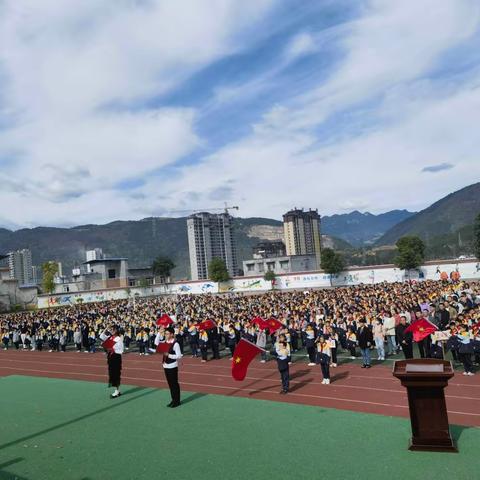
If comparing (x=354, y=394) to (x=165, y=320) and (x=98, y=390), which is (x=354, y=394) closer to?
(x=98, y=390)

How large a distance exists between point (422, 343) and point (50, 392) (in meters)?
11.6

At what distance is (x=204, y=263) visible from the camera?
508 ft

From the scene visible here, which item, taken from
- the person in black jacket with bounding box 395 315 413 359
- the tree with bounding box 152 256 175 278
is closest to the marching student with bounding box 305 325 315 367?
the person in black jacket with bounding box 395 315 413 359

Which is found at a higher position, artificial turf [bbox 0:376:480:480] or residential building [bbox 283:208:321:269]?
residential building [bbox 283:208:321:269]

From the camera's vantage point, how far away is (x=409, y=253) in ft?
165

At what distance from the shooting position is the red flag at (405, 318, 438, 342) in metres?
13.7

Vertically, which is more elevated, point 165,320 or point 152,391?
point 165,320

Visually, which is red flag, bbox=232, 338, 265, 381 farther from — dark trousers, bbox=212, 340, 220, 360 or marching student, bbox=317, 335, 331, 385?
dark trousers, bbox=212, 340, 220, 360

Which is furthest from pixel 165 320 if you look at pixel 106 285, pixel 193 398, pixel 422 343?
pixel 106 285

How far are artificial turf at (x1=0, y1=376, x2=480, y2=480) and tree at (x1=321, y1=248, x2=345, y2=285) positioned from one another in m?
46.9

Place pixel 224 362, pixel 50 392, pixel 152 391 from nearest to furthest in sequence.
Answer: pixel 152 391
pixel 50 392
pixel 224 362

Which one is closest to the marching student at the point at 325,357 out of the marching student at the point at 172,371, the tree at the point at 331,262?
the marching student at the point at 172,371

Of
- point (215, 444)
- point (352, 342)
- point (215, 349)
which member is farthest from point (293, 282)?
point (215, 444)

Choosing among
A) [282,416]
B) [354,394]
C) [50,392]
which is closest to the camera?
[282,416]
